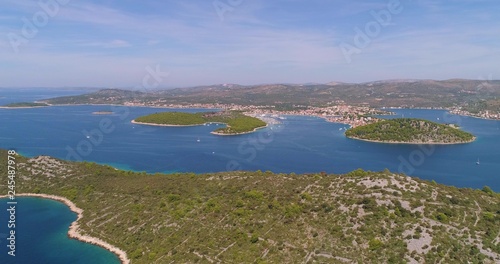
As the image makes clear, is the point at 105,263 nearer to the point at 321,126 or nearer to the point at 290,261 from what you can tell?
the point at 290,261

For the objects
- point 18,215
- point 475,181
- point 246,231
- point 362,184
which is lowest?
point 475,181

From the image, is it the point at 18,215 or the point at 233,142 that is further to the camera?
the point at 233,142

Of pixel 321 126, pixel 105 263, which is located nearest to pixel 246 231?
pixel 105 263

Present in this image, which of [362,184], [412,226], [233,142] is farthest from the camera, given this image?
[233,142]

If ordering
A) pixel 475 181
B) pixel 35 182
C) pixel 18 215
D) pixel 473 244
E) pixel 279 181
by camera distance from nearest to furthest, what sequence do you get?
pixel 473 244, pixel 279 181, pixel 18 215, pixel 35 182, pixel 475 181

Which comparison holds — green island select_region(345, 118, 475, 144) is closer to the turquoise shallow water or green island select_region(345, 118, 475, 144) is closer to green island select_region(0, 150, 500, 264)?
green island select_region(0, 150, 500, 264)

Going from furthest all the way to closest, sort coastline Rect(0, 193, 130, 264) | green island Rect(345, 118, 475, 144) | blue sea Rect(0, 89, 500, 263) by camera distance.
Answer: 1. green island Rect(345, 118, 475, 144)
2. blue sea Rect(0, 89, 500, 263)
3. coastline Rect(0, 193, 130, 264)
